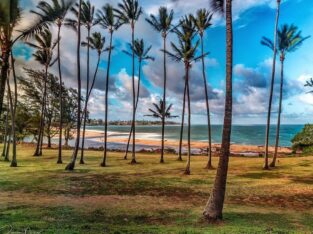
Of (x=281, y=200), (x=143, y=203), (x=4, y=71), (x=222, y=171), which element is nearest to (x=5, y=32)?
(x=4, y=71)

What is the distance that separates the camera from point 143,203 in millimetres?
12133

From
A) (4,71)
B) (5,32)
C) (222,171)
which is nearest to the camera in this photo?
(222,171)

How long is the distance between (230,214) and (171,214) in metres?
2.06

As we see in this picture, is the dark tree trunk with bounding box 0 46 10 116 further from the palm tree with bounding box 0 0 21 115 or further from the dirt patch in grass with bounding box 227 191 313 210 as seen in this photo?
the dirt patch in grass with bounding box 227 191 313 210

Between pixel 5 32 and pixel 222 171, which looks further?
pixel 5 32

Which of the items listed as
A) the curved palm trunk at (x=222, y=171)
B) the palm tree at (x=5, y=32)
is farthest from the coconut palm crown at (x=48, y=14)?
the curved palm trunk at (x=222, y=171)

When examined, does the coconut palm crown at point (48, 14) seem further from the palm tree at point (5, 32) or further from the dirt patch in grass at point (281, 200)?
the dirt patch in grass at point (281, 200)

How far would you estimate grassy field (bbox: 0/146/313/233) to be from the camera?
340 inches

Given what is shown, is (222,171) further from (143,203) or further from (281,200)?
(281,200)

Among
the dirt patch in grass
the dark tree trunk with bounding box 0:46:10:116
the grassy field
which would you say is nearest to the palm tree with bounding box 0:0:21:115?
the dark tree trunk with bounding box 0:46:10:116

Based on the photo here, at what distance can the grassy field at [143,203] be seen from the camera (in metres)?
8.62

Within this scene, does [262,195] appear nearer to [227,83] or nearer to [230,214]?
[230,214]

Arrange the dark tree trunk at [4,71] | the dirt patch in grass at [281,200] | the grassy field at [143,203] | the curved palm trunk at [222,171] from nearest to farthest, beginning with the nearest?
1. the grassy field at [143,203]
2. the curved palm trunk at [222,171]
3. the dark tree trunk at [4,71]
4. the dirt patch in grass at [281,200]

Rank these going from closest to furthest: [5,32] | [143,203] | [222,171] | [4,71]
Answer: [222,171] < [4,71] < [143,203] < [5,32]
